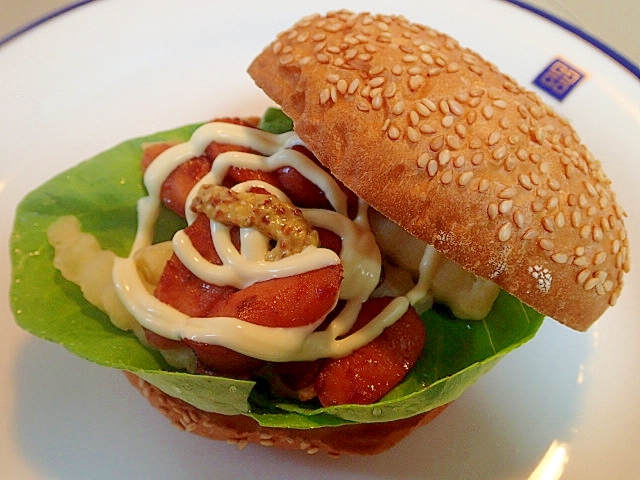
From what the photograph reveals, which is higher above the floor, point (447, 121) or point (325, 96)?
point (447, 121)

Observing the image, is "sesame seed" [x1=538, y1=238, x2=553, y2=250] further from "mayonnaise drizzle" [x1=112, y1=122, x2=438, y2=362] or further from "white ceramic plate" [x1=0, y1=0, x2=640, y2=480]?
"white ceramic plate" [x1=0, y1=0, x2=640, y2=480]

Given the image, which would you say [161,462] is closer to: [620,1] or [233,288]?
[233,288]

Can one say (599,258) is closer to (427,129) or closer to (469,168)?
(469,168)

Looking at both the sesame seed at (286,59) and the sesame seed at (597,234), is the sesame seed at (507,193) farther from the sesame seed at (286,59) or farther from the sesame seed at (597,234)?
the sesame seed at (286,59)

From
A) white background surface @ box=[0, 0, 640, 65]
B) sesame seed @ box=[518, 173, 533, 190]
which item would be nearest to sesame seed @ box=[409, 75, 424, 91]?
sesame seed @ box=[518, 173, 533, 190]

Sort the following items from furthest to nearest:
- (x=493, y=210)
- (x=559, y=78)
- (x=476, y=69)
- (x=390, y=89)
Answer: (x=559, y=78) → (x=476, y=69) → (x=390, y=89) → (x=493, y=210)

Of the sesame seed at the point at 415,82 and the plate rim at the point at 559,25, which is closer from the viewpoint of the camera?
the sesame seed at the point at 415,82

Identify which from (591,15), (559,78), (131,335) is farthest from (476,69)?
(591,15)

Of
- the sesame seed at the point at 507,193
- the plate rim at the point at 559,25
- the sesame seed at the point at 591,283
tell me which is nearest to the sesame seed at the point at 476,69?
→ the sesame seed at the point at 507,193
